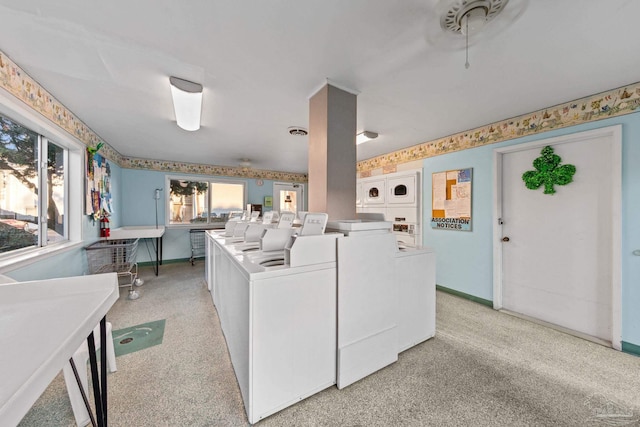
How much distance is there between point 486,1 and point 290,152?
10.9 feet

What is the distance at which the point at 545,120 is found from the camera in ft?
7.94

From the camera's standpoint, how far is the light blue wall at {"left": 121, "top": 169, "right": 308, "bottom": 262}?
4.61m

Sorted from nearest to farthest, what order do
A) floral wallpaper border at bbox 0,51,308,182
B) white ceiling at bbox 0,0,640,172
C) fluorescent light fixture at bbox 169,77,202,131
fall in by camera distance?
white ceiling at bbox 0,0,640,172
floral wallpaper border at bbox 0,51,308,182
fluorescent light fixture at bbox 169,77,202,131

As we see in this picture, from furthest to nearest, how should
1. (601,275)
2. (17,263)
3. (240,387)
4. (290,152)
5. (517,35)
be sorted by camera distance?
(290,152) → (601,275) → (17,263) → (240,387) → (517,35)

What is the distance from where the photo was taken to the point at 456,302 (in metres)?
3.02

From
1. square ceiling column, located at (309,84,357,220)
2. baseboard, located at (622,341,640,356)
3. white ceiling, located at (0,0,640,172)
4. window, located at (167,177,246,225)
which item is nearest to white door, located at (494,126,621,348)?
baseboard, located at (622,341,640,356)

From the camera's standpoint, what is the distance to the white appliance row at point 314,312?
1300 millimetres

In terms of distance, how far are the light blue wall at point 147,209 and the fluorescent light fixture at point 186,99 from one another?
3.17m

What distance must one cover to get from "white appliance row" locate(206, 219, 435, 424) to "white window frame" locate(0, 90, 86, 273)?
161 centimetres

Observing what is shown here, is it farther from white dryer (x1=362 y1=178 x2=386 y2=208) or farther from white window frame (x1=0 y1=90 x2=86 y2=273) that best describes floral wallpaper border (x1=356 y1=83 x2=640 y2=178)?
white window frame (x1=0 y1=90 x2=86 y2=273)

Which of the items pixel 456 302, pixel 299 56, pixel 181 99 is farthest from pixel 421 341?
pixel 181 99

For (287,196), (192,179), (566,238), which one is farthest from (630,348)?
(192,179)

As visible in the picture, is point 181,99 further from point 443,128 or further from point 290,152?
point 443,128

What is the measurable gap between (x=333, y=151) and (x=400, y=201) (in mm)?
2450
